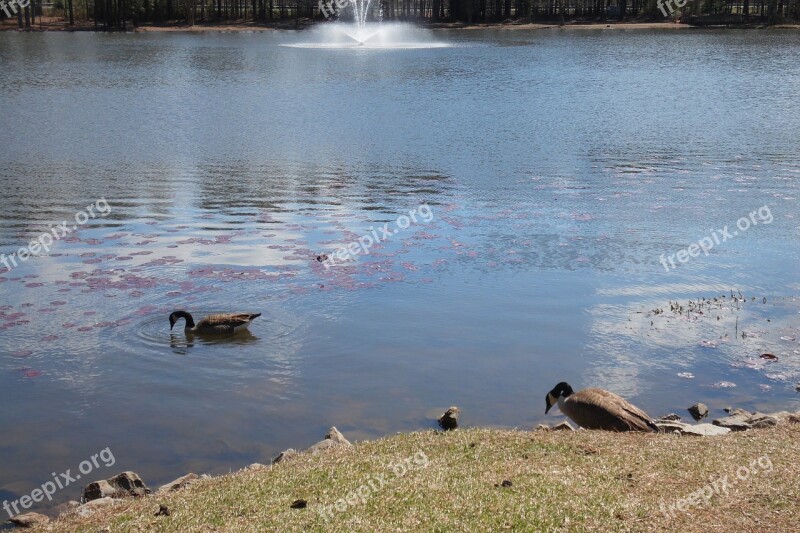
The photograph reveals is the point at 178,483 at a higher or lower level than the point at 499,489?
lower

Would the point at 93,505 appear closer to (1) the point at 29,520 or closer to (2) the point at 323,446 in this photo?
(1) the point at 29,520

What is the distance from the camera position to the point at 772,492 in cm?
933

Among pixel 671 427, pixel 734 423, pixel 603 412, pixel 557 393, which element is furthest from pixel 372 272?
pixel 734 423

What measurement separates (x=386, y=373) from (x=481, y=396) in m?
1.92

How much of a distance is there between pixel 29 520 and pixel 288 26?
14282 centimetres

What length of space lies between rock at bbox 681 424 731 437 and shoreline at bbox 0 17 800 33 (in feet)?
429

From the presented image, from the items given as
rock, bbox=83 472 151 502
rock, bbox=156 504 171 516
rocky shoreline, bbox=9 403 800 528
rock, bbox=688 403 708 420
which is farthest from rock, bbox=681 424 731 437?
rock, bbox=83 472 151 502

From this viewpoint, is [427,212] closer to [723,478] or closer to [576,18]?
[723,478]

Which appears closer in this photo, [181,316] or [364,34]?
[181,316]

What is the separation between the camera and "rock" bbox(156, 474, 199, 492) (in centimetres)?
1133

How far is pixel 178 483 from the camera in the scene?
11.5 m

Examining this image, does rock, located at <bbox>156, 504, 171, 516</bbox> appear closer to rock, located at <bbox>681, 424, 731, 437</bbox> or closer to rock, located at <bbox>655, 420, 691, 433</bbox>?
rock, located at <bbox>655, 420, 691, 433</bbox>

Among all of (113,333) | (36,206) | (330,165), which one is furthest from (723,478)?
(330,165)

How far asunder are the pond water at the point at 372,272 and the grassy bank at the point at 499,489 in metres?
2.21
